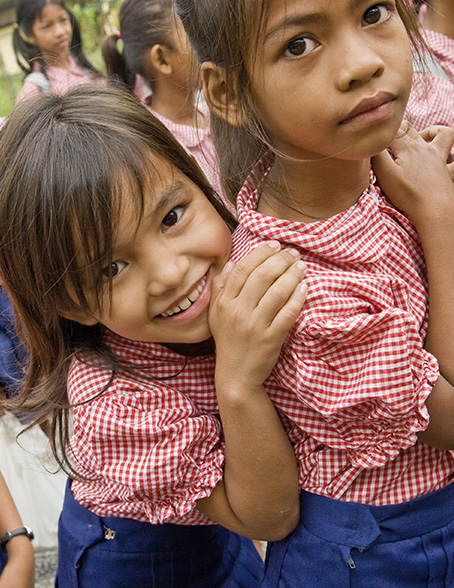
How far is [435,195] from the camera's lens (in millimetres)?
1338

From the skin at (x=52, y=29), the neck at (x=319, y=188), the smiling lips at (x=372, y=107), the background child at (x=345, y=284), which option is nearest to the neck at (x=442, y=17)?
the background child at (x=345, y=284)

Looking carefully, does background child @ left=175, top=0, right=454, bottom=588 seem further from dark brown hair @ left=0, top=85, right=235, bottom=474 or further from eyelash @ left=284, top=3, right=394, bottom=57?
dark brown hair @ left=0, top=85, right=235, bottom=474

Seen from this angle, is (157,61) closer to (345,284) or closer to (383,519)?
(345,284)

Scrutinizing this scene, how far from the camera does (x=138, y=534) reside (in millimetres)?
1628

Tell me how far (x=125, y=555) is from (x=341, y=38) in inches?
46.3

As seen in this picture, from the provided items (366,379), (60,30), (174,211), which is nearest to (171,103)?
(60,30)

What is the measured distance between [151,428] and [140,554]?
19.6 inches

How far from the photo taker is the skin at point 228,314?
123 centimetres

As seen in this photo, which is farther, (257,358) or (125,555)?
(125,555)

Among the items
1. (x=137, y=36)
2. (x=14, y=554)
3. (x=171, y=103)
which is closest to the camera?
(x=14, y=554)

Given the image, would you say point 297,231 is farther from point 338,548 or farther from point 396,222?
point 338,548

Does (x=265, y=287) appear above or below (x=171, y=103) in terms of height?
above

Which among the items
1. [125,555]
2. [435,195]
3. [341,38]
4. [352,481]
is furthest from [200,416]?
[341,38]

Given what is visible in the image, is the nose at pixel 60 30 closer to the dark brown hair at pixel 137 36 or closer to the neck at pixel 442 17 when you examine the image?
the dark brown hair at pixel 137 36
